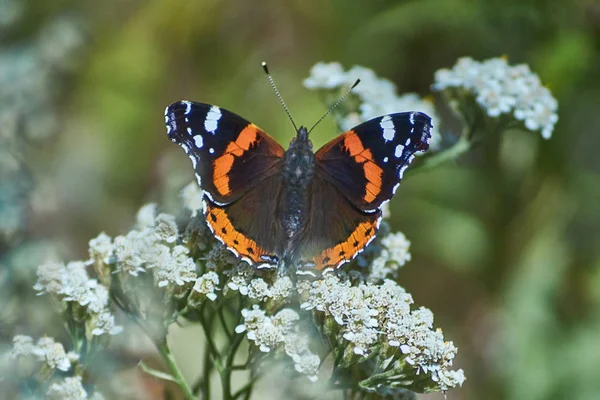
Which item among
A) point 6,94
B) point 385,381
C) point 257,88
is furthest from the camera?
point 257,88

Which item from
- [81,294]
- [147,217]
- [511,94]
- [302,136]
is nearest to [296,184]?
[302,136]

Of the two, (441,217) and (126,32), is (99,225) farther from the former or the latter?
(441,217)

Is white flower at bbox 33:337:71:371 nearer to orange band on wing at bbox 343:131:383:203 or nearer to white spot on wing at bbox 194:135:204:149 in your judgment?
white spot on wing at bbox 194:135:204:149

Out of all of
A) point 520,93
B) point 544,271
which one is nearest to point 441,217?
point 544,271

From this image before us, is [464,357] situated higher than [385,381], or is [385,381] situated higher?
[464,357]

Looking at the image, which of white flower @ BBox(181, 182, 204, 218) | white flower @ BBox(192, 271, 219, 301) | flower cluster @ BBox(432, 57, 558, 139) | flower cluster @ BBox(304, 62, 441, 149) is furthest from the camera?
flower cluster @ BBox(304, 62, 441, 149)

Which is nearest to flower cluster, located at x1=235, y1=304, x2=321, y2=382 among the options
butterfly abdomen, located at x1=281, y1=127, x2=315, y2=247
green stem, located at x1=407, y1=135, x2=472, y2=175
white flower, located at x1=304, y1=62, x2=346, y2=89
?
butterfly abdomen, located at x1=281, y1=127, x2=315, y2=247
